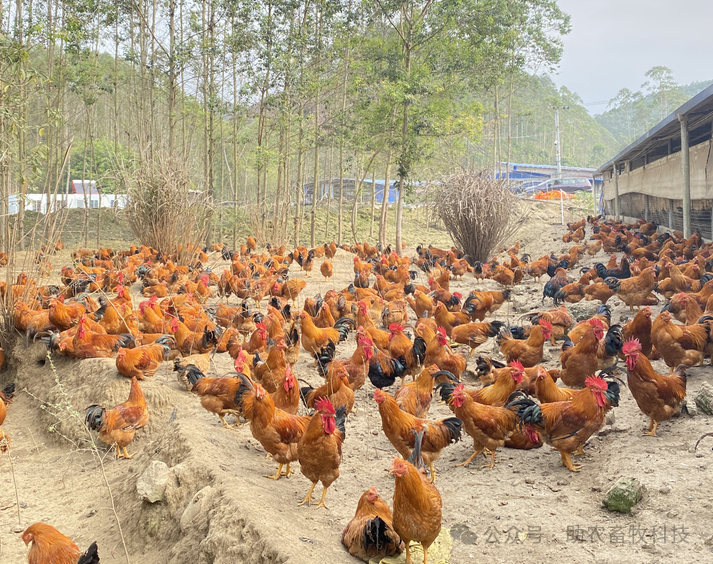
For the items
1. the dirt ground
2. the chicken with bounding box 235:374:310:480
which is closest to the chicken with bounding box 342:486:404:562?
the dirt ground

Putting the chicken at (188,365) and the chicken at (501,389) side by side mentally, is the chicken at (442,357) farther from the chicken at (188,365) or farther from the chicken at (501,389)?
the chicken at (188,365)

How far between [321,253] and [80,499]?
48.1ft

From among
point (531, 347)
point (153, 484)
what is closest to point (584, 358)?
point (531, 347)

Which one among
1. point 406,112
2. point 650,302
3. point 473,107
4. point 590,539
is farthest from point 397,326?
point 473,107

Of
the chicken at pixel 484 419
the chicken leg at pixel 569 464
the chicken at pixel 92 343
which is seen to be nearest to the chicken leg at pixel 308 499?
the chicken at pixel 484 419

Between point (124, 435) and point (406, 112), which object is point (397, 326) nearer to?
point (124, 435)

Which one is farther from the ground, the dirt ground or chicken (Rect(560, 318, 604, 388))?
chicken (Rect(560, 318, 604, 388))

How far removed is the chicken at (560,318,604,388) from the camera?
619cm

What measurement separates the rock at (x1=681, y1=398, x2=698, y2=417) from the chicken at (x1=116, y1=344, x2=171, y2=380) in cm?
604

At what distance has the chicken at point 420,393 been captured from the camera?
5.65m

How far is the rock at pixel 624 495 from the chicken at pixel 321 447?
211cm

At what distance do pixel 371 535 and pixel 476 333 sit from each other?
501 cm

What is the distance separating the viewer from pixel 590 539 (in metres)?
3.80

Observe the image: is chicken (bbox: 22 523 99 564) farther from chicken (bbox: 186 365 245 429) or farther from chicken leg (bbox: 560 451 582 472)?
chicken leg (bbox: 560 451 582 472)
